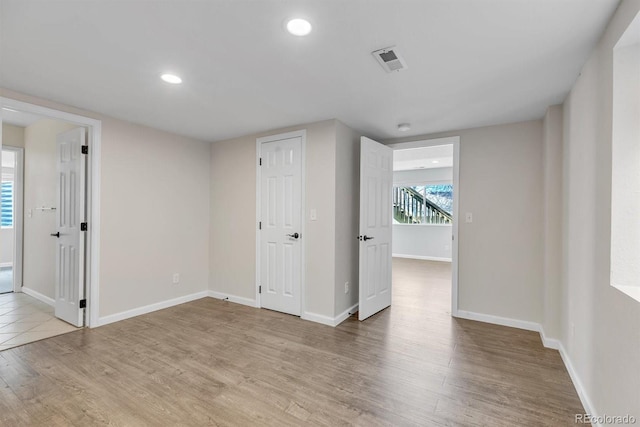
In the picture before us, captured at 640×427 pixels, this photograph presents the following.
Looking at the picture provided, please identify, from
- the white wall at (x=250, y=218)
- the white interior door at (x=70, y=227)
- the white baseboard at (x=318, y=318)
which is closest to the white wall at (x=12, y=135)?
the white interior door at (x=70, y=227)

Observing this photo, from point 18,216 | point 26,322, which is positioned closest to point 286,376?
point 26,322

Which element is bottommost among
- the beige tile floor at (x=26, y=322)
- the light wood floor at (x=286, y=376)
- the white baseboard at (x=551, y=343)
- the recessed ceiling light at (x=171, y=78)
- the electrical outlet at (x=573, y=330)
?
the light wood floor at (x=286, y=376)

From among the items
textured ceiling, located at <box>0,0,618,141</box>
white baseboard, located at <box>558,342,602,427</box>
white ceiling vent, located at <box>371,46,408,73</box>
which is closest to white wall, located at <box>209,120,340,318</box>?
textured ceiling, located at <box>0,0,618,141</box>

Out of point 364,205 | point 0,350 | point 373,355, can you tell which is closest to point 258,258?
point 364,205

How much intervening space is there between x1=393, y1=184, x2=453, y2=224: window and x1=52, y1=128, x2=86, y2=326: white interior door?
7331mm

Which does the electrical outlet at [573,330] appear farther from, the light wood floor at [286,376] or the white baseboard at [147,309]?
the white baseboard at [147,309]

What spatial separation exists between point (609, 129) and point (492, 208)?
6.39ft

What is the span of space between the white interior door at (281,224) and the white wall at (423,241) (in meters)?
5.48

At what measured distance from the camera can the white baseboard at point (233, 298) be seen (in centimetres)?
394

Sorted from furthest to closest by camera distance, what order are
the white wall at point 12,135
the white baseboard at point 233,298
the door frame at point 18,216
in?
the door frame at point 18,216, the white wall at point 12,135, the white baseboard at point 233,298

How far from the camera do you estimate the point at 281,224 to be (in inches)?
145

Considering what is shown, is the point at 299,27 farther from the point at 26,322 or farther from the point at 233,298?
the point at 26,322

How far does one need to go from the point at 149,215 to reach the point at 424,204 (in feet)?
22.5

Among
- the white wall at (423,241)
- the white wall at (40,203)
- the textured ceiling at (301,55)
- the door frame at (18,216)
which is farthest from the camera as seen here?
the white wall at (423,241)
